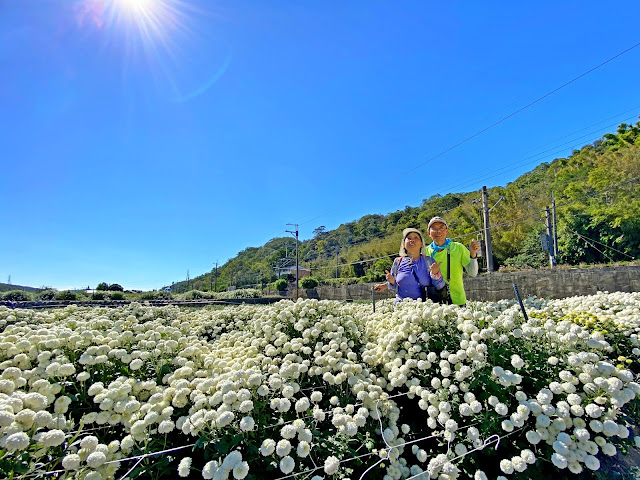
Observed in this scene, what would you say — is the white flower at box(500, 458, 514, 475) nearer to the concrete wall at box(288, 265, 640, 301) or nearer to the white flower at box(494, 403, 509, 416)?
the white flower at box(494, 403, 509, 416)

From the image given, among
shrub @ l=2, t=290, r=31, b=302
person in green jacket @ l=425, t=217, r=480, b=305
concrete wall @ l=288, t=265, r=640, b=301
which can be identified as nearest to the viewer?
person in green jacket @ l=425, t=217, r=480, b=305

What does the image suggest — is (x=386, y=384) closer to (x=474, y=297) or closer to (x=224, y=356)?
(x=224, y=356)

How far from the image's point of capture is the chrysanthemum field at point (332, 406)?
1468 mm

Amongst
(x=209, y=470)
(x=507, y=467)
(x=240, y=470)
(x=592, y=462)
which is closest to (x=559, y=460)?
(x=592, y=462)

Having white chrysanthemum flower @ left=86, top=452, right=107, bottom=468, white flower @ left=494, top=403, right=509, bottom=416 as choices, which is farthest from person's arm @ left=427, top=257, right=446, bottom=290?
white chrysanthemum flower @ left=86, top=452, right=107, bottom=468

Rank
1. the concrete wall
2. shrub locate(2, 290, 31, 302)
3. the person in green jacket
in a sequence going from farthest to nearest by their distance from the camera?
shrub locate(2, 290, 31, 302) < the concrete wall < the person in green jacket

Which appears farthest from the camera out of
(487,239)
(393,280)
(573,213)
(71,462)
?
(573,213)

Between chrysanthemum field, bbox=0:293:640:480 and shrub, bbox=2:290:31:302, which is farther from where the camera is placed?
shrub, bbox=2:290:31:302

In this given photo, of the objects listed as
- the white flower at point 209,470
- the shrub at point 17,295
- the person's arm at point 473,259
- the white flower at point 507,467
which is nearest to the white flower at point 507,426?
the white flower at point 507,467

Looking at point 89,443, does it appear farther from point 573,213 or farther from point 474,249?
point 573,213

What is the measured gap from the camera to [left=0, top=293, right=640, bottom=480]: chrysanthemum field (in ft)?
4.82

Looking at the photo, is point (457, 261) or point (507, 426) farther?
point (457, 261)

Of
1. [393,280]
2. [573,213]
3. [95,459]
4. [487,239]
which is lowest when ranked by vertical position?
[95,459]

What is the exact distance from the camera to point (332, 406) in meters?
2.05
